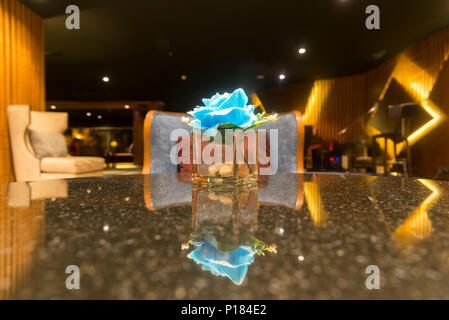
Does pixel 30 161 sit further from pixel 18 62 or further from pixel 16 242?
pixel 16 242

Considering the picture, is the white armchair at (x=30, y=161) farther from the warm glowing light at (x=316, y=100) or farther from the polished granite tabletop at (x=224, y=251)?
the warm glowing light at (x=316, y=100)

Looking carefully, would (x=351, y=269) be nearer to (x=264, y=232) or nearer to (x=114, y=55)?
(x=264, y=232)

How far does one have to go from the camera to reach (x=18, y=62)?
155 inches

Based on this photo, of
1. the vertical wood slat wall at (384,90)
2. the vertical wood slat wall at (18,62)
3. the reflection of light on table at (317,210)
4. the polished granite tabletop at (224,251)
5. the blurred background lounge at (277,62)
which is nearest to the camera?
the polished granite tabletop at (224,251)

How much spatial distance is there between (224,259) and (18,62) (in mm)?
4959

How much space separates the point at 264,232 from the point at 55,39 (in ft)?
21.8

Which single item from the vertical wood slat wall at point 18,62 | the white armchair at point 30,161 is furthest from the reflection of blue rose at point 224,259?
the vertical wood slat wall at point 18,62

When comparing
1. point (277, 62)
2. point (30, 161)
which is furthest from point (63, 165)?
point (277, 62)

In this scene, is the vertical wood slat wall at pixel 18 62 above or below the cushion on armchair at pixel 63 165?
above

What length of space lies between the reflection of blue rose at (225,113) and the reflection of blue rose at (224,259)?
422mm

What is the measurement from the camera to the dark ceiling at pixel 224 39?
4.25 meters

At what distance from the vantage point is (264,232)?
27 cm

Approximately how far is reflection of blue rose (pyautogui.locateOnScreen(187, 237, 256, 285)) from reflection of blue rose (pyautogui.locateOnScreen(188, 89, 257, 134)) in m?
0.42

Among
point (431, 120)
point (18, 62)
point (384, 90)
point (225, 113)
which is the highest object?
point (384, 90)
